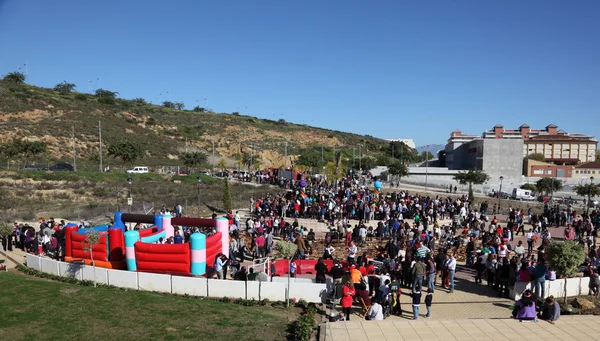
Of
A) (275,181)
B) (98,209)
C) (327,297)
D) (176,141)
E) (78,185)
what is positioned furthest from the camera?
(176,141)

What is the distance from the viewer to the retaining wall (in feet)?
38.9

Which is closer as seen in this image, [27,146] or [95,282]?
[95,282]

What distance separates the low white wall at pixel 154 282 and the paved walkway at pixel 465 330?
536cm

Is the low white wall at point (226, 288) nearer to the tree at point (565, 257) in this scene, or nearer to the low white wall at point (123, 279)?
the low white wall at point (123, 279)

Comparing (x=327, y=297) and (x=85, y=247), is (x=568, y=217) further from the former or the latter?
(x=85, y=247)

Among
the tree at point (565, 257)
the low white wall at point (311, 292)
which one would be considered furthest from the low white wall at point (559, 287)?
the low white wall at point (311, 292)

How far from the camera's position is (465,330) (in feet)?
30.9

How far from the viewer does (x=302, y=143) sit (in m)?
102

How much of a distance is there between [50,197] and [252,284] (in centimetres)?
2751

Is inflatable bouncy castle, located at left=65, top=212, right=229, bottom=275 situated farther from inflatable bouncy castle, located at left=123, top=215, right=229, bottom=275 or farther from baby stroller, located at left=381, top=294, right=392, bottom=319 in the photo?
baby stroller, located at left=381, top=294, right=392, bottom=319

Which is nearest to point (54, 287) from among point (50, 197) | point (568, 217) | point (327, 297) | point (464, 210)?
point (327, 297)

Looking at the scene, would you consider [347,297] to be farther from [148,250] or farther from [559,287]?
[148,250]

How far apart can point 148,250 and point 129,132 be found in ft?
201

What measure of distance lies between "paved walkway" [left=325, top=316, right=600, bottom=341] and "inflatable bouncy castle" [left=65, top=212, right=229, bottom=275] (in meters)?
5.68
